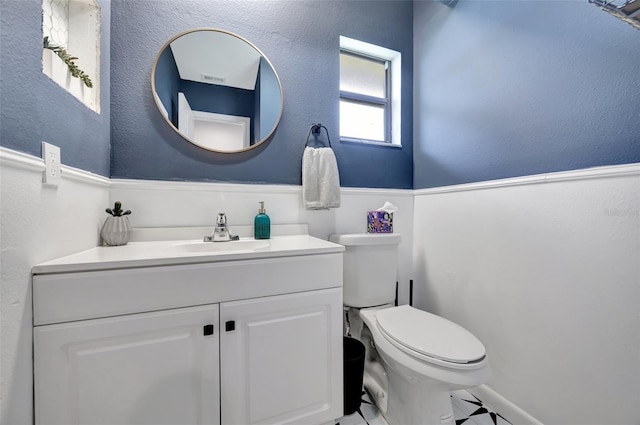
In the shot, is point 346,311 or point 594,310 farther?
point 346,311

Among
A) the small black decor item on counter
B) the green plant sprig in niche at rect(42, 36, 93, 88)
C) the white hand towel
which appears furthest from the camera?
the white hand towel

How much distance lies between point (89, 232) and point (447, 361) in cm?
138

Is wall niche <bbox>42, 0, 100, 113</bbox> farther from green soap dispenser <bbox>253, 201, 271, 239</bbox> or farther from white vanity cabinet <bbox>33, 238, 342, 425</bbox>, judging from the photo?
green soap dispenser <bbox>253, 201, 271, 239</bbox>

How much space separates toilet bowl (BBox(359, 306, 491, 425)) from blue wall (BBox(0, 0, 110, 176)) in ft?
4.22

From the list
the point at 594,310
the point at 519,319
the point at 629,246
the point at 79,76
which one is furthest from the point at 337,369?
the point at 79,76

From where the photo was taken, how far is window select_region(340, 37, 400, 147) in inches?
63.7

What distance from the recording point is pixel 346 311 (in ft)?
4.45

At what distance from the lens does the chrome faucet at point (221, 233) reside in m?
1.14

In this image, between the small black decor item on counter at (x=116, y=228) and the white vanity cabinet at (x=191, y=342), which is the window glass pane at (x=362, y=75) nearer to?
the white vanity cabinet at (x=191, y=342)

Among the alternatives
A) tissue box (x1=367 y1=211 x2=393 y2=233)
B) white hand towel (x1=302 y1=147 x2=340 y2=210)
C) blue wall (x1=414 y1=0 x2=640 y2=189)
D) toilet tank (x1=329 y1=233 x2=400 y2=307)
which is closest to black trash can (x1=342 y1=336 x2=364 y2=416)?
toilet tank (x1=329 y1=233 x2=400 y2=307)

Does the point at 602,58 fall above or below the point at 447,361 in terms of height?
above

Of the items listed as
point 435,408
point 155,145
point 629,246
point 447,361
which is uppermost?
point 155,145

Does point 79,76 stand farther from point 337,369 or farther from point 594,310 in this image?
point 594,310

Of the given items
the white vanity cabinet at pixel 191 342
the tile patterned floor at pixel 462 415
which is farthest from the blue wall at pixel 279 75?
the tile patterned floor at pixel 462 415
